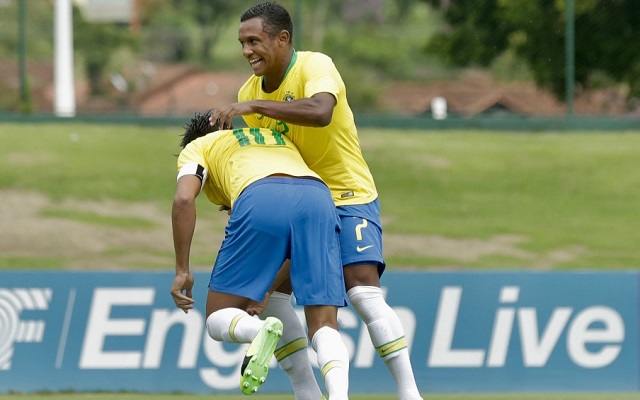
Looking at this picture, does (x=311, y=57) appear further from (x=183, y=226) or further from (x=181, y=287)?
(x=181, y=287)

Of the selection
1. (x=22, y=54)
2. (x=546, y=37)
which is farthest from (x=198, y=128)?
(x=546, y=37)

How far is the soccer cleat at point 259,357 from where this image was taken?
574 centimetres

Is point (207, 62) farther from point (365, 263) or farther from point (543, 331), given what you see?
point (365, 263)

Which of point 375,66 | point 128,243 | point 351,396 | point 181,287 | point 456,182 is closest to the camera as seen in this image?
point 181,287

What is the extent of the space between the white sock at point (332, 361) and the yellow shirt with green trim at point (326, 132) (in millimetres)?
815

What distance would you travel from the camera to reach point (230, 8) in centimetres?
1636

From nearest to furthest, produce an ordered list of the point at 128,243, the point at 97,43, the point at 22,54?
1. the point at 128,243
2. the point at 22,54
3. the point at 97,43

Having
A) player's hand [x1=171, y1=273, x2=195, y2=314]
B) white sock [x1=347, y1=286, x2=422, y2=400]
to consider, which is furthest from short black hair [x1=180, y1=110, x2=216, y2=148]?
white sock [x1=347, y1=286, x2=422, y2=400]

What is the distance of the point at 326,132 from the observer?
21.6ft

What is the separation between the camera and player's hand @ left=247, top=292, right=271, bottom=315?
21.6ft

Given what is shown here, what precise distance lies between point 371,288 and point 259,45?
1.43 metres

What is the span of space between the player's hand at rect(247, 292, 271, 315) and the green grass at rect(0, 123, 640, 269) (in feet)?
24.4

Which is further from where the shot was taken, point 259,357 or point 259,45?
point 259,45

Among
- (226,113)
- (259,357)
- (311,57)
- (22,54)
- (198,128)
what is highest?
(311,57)
